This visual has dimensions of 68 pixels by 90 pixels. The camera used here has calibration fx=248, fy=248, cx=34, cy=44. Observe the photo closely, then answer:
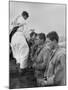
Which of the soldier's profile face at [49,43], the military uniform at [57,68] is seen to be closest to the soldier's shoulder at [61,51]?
the military uniform at [57,68]

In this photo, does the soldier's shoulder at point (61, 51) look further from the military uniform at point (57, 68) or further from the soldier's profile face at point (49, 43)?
the soldier's profile face at point (49, 43)

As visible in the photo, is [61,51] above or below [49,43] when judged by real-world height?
below

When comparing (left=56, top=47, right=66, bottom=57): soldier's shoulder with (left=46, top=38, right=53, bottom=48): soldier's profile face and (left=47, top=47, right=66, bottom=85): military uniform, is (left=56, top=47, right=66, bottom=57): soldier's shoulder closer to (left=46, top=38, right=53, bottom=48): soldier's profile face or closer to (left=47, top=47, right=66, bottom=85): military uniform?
(left=47, top=47, right=66, bottom=85): military uniform

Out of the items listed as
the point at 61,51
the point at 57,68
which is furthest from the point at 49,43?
the point at 57,68

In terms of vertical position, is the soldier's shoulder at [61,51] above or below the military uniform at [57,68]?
above

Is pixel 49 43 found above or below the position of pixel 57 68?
above

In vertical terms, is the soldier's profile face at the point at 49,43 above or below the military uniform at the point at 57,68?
above

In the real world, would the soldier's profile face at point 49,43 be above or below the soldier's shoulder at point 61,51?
above

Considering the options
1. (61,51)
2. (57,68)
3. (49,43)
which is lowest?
(57,68)

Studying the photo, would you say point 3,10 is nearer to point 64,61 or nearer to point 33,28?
point 33,28

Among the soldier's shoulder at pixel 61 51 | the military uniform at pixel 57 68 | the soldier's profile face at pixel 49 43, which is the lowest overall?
the military uniform at pixel 57 68

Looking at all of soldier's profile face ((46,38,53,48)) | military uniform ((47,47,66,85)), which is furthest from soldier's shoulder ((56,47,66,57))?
soldier's profile face ((46,38,53,48))

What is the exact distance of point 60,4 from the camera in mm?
3213

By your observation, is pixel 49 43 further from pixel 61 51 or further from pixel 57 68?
pixel 57 68
